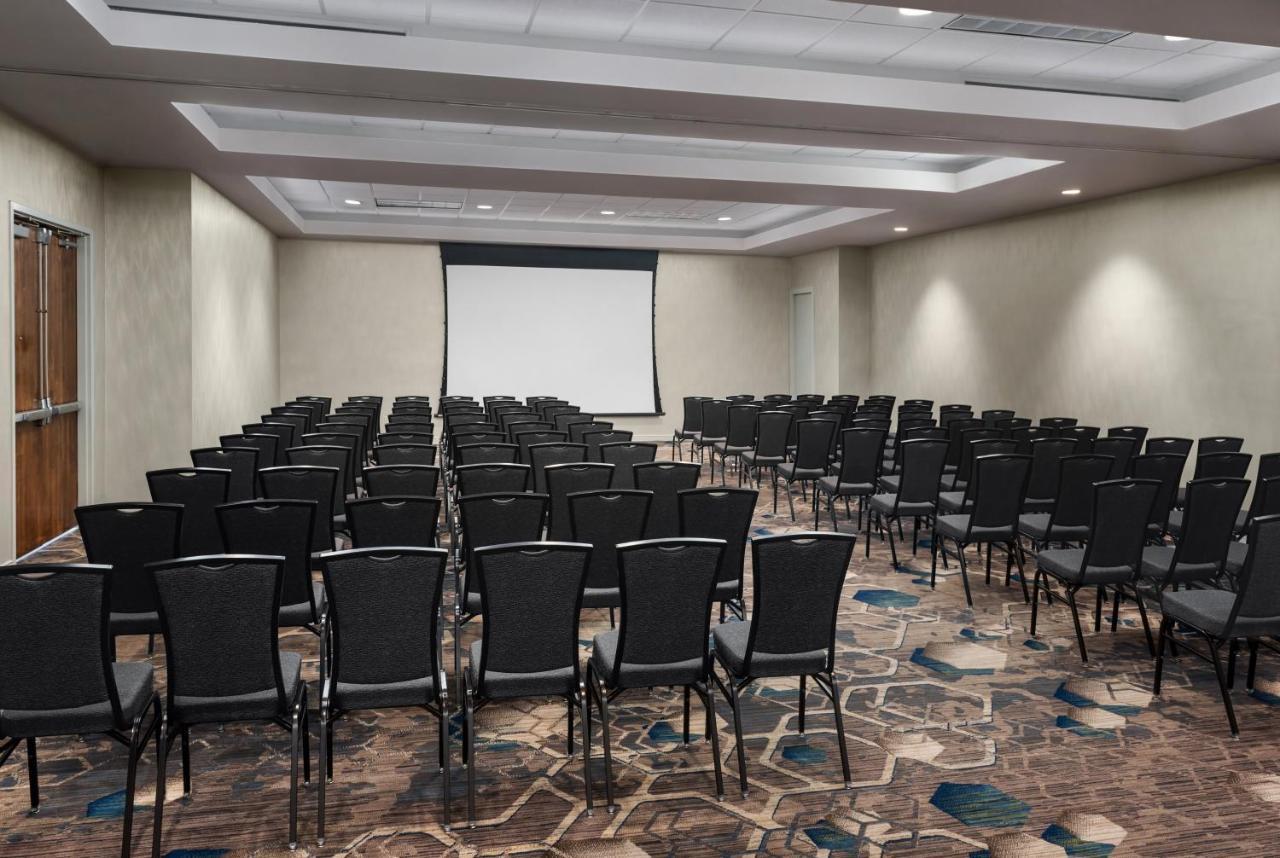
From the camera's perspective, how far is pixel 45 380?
8.86m

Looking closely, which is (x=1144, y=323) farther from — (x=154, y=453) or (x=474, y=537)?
(x=154, y=453)

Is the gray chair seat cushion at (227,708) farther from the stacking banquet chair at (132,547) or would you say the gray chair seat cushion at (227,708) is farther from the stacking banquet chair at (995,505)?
the stacking banquet chair at (995,505)

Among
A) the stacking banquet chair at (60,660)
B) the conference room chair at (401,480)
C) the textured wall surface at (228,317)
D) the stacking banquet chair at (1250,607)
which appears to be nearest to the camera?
the stacking banquet chair at (60,660)

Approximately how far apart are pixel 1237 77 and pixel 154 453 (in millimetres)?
11031

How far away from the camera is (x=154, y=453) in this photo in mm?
10570

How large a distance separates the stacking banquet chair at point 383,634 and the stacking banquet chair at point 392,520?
1247 millimetres

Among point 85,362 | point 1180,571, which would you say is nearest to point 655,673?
point 1180,571

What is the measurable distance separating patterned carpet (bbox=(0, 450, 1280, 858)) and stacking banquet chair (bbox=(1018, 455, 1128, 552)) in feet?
4.64

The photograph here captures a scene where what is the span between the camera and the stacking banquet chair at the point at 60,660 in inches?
121

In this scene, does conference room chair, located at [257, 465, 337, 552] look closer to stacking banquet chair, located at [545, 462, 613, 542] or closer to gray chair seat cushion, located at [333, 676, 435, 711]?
stacking banquet chair, located at [545, 462, 613, 542]

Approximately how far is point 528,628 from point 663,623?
1.68ft

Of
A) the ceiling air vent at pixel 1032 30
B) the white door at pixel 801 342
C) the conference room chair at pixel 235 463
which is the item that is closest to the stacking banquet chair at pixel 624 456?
the conference room chair at pixel 235 463

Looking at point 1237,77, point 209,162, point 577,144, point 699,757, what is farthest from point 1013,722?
point 209,162

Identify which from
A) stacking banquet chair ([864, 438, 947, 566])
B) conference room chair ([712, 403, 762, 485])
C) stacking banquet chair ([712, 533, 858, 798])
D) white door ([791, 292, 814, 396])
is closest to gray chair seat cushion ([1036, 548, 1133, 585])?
stacking banquet chair ([864, 438, 947, 566])
